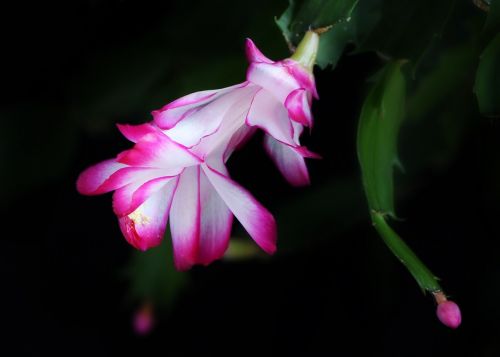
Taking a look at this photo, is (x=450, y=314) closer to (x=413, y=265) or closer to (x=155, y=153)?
(x=413, y=265)

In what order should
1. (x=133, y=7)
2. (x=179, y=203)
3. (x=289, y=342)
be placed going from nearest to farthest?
(x=179, y=203)
(x=133, y=7)
(x=289, y=342)

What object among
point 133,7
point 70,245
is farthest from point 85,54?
point 70,245

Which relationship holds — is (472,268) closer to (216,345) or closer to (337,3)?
(216,345)

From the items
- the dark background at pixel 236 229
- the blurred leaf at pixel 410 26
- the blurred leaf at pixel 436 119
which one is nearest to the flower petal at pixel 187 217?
the blurred leaf at pixel 410 26

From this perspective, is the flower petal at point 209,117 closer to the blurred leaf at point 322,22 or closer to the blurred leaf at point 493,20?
the blurred leaf at point 322,22

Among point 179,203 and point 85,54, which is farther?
point 85,54

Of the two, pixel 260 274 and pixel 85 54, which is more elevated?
pixel 85 54

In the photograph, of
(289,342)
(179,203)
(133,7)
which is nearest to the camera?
(179,203)
